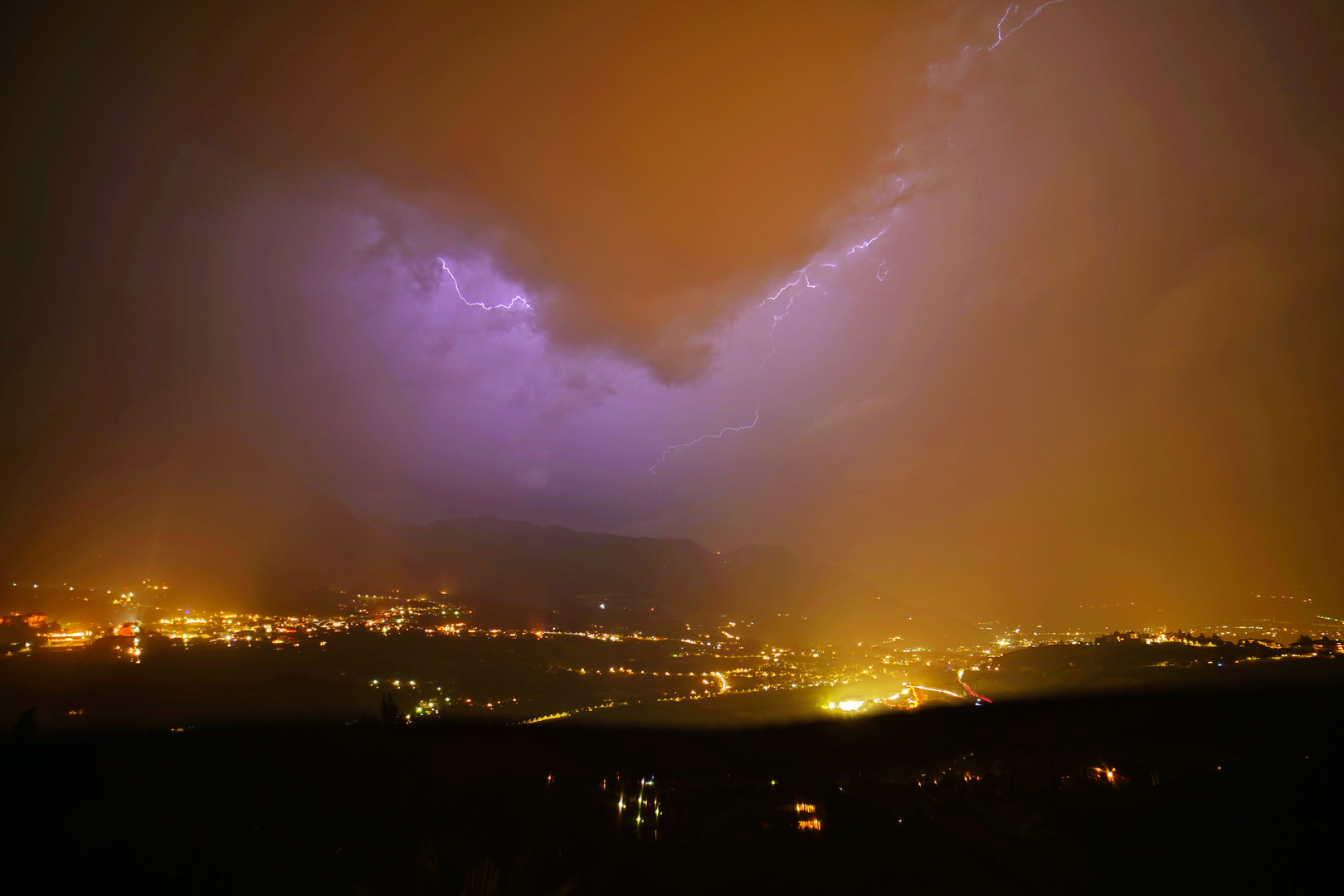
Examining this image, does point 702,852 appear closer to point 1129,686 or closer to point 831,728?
point 831,728

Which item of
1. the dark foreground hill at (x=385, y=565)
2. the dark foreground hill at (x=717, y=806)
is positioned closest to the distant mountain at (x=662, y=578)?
the dark foreground hill at (x=385, y=565)

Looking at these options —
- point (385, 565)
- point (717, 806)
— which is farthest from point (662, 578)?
point (717, 806)

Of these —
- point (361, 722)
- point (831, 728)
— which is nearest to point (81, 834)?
point (361, 722)

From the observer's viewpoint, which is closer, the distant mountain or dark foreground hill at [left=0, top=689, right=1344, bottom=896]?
dark foreground hill at [left=0, top=689, right=1344, bottom=896]

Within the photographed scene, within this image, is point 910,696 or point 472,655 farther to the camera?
point 472,655

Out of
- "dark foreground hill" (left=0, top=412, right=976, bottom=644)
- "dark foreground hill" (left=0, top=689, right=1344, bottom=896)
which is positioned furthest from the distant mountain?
"dark foreground hill" (left=0, top=689, right=1344, bottom=896)

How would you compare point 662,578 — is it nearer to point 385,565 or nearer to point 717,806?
point 385,565

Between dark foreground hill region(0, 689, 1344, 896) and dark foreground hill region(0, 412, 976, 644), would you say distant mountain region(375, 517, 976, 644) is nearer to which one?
dark foreground hill region(0, 412, 976, 644)
